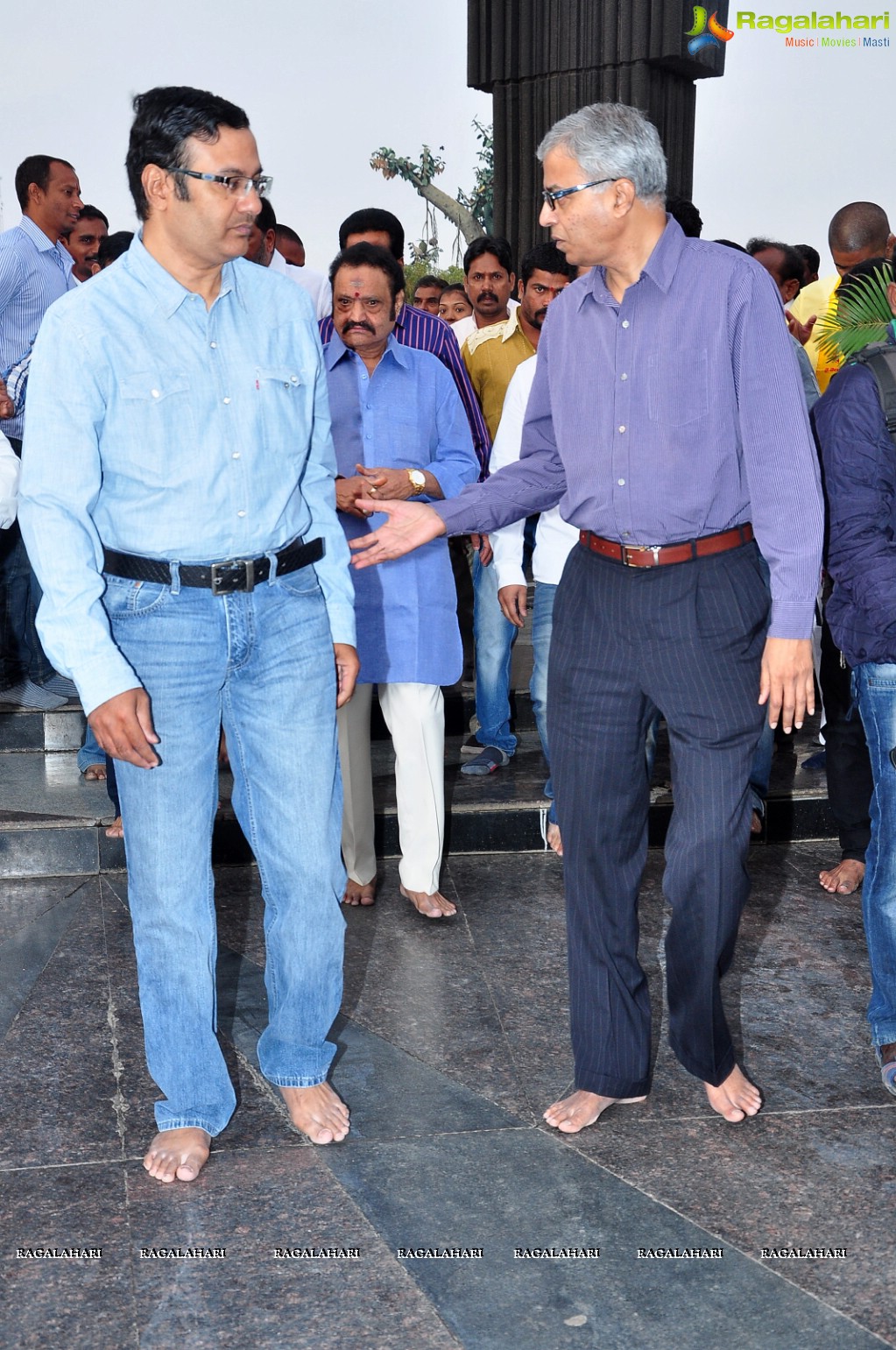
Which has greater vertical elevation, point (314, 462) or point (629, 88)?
point (629, 88)

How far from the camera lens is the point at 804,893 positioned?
14.1ft

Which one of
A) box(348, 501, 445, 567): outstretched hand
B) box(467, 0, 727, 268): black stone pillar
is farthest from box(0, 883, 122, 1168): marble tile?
box(467, 0, 727, 268): black stone pillar

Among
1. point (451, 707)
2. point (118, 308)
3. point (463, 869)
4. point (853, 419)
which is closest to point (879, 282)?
point (853, 419)

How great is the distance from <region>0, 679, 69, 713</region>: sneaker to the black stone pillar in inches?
203

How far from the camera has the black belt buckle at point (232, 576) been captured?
99.4 inches

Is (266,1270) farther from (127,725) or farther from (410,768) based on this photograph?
(410,768)

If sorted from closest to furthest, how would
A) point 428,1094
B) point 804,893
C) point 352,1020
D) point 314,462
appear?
point 314,462 < point 428,1094 < point 352,1020 < point 804,893

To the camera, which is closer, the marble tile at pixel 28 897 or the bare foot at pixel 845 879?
the marble tile at pixel 28 897

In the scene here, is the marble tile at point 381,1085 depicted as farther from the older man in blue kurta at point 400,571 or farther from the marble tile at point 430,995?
the older man in blue kurta at point 400,571

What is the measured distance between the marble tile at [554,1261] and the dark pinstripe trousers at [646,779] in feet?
1.03

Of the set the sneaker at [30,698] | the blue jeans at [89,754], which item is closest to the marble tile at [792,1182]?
the blue jeans at [89,754]

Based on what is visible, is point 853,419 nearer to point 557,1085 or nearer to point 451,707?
point 557,1085

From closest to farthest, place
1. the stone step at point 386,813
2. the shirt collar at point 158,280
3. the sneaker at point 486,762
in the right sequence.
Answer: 1. the shirt collar at point 158,280
2. the stone step at point 386,813
3. the sneaker at point 486,762

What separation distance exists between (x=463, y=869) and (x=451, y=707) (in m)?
1.36
